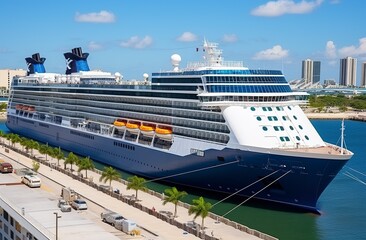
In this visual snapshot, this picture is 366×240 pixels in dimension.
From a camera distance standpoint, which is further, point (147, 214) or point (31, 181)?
point (31, 181)

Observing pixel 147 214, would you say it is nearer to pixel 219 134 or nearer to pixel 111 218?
pixel 111 218

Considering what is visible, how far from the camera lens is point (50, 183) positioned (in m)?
35.4

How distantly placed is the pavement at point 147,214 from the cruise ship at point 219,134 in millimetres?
3527

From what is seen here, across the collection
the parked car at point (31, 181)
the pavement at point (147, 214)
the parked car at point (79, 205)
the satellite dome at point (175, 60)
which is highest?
the satellite dome at point (175, 60)

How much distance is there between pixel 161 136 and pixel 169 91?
131 inches

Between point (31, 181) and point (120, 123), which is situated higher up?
point (120, 123)

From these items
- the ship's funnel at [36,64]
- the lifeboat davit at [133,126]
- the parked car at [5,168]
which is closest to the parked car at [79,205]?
the parked car at [5,168]

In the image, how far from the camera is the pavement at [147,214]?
24.8 meters

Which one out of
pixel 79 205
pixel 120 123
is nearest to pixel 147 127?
pixel 120 123

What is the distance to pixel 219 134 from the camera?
33.5m

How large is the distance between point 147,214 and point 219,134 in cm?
771

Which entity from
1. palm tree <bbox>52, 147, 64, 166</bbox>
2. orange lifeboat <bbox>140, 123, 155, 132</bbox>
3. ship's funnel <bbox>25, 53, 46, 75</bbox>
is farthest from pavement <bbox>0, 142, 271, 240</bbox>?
ship's funnel <bbox>25, 53, 46, 75</bbox>

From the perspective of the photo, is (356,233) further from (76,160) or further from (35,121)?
(35,121)

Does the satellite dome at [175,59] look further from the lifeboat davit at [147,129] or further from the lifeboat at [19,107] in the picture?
the lifeboat at [19,107]
